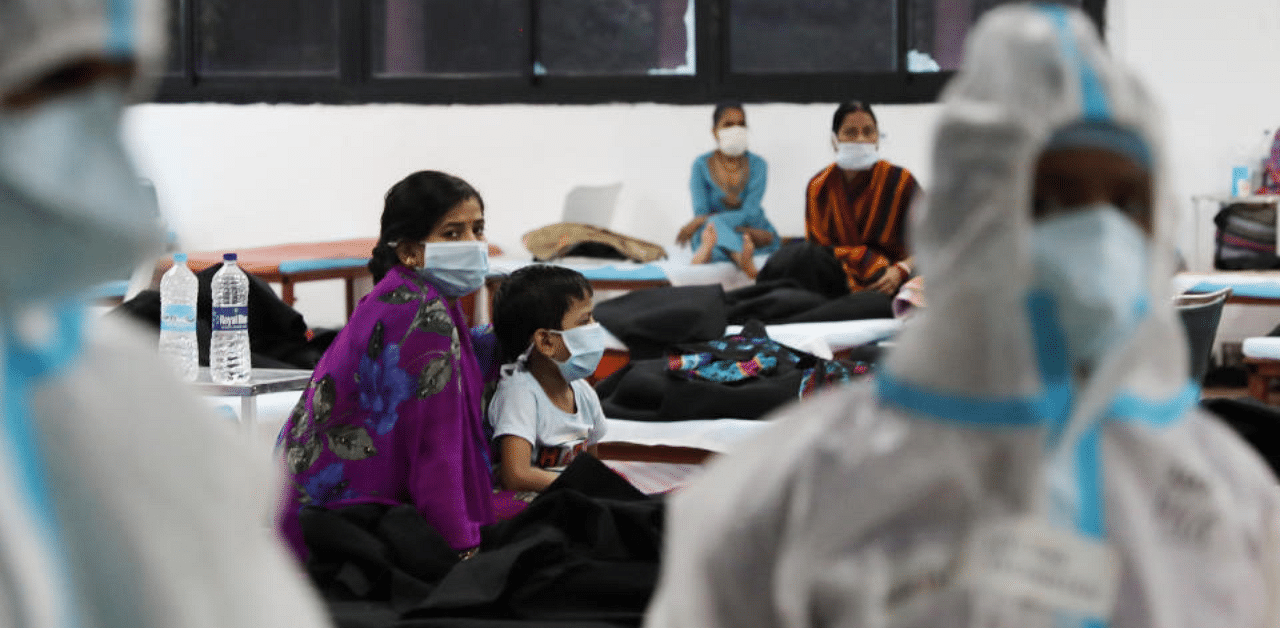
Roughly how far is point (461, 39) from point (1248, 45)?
3938 millimetres

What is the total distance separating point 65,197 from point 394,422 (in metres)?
2.25

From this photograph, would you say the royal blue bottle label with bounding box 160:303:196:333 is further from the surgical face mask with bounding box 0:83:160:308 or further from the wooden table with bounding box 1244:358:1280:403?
the wooden table with bounding box 1244:358:1280:403

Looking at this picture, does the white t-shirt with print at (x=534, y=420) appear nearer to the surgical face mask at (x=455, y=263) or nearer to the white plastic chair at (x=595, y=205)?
the surgical face mask at (x=455, y=263)

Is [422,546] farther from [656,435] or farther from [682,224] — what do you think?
[682,224]

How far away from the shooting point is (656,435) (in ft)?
13.7

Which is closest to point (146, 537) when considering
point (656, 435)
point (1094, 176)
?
point (1094, 176)

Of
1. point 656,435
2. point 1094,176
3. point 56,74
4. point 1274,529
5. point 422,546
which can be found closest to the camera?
point 56,74

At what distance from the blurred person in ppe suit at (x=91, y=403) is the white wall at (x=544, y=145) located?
6.91 meters

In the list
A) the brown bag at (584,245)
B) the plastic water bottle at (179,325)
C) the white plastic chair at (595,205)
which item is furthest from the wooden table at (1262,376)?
the plastic water bottle at (179,325)

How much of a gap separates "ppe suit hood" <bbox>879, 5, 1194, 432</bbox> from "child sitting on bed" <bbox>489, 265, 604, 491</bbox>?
225 centimetres

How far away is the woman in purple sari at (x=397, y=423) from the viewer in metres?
3.11

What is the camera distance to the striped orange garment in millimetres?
6371

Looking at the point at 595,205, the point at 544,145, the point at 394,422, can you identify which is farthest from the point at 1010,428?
the point at 544,145

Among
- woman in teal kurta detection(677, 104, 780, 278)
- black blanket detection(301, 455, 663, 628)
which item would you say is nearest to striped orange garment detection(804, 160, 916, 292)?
woman in teal kurta detection(677, 104, 780, 278)
